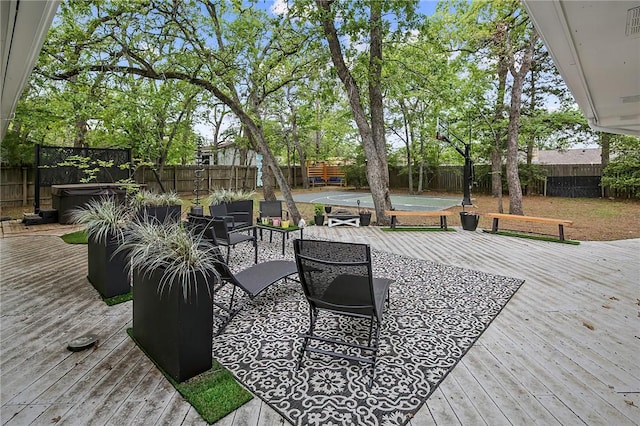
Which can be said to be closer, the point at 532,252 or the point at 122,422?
the point at 122,422

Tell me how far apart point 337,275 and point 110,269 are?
273 centimetres

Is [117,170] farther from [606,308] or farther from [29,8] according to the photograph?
[606,308]

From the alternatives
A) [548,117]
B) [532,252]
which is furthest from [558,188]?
[532,252]

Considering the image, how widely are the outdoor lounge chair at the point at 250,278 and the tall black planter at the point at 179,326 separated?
1.82 feet

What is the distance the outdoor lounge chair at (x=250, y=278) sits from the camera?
9.75ft

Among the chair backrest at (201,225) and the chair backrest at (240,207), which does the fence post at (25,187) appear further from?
the chair backrest at (201,225)

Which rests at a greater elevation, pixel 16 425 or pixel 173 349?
pixel 173 349

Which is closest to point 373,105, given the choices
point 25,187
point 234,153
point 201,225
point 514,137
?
point 514,137

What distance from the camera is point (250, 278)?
11.3 ft

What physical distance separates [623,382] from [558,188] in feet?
53.6

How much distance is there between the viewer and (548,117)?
1237 cm

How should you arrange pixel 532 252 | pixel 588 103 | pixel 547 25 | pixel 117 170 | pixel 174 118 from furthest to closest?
pixel 174 118 → pixel 117 170 → pixel 532 252 → pixel 588 103 → pixel 547 25

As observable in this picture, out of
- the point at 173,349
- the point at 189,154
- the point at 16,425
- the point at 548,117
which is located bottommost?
the point at 16,425

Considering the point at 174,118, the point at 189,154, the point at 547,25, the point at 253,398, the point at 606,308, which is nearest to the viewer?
the point at 547,25
